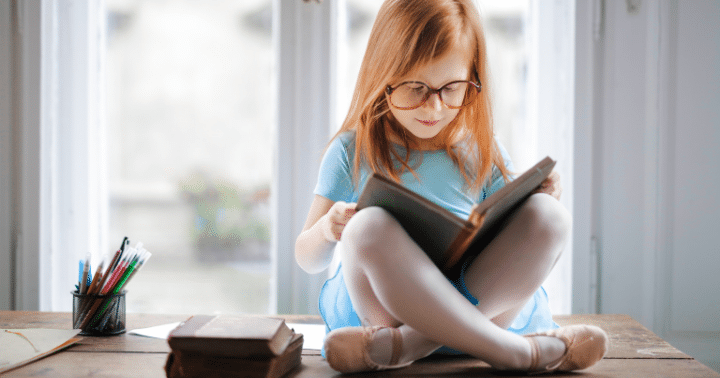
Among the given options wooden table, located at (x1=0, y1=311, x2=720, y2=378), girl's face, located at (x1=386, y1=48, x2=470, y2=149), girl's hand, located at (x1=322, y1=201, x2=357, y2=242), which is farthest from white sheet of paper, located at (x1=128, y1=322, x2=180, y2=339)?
girl's face, located at (x1=386, y1=48, x2=470, y2=149)

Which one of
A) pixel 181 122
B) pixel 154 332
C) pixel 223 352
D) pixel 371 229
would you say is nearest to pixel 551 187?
pixel 371 229

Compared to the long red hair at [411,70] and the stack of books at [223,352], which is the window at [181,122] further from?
the stack of books at [223,352]

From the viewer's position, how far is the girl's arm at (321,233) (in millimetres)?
879

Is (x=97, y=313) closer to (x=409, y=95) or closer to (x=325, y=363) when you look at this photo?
(x=325, y=363)

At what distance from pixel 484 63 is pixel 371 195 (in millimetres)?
433

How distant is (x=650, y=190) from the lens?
162 cm

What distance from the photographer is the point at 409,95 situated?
0.96m

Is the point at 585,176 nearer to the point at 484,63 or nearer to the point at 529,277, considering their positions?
the point at 484,63

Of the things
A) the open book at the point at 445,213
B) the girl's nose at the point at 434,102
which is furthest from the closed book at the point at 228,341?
the girl's nose at the point at 434,102

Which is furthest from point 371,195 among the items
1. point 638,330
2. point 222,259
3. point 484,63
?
point 222,259

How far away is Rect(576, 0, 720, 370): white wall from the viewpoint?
1.61 meters

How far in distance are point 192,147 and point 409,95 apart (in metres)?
1.03

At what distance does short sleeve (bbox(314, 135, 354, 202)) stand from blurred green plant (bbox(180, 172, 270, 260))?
692mm

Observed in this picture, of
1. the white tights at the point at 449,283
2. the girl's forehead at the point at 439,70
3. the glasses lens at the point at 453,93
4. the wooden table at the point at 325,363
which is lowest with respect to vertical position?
the wooden table at the point at 325,363
